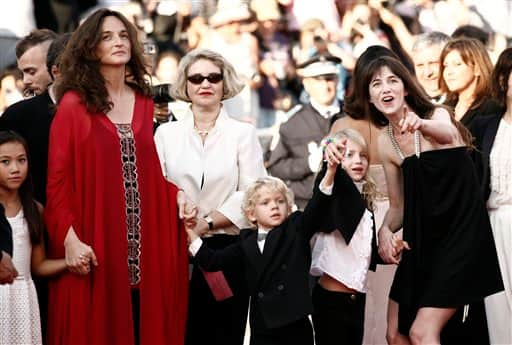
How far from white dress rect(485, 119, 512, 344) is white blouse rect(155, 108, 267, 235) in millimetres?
1560

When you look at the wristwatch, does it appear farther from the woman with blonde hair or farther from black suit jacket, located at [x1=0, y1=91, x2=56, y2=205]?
the woman with blonde hair

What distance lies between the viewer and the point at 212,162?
8055mm

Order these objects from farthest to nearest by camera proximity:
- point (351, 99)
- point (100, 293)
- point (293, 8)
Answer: point (293, 8) → point (351, 99) → point (100, 293)

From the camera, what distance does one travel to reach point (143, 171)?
7.49 metres

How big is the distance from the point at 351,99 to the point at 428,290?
1365 millimetres

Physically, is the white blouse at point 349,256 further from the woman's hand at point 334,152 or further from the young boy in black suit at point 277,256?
the woman's hand at point 334,152

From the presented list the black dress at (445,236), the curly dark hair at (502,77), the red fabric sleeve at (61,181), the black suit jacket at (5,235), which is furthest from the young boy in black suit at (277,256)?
the curly dark hair at (502,77)

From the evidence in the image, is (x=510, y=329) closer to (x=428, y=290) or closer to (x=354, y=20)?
(x=428, y=290)

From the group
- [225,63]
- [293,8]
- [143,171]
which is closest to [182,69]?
[225,63]

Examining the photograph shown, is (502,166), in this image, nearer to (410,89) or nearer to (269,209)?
(410,89)

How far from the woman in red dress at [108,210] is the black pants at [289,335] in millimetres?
476

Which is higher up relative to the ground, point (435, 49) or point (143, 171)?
point (435, 49)

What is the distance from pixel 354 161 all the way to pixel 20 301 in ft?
6.77

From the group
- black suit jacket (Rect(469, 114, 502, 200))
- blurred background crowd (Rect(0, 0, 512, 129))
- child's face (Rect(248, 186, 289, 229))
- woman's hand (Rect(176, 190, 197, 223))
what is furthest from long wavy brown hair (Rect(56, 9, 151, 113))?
blurred background crowd (Rect(0, 0, 512, 129))
